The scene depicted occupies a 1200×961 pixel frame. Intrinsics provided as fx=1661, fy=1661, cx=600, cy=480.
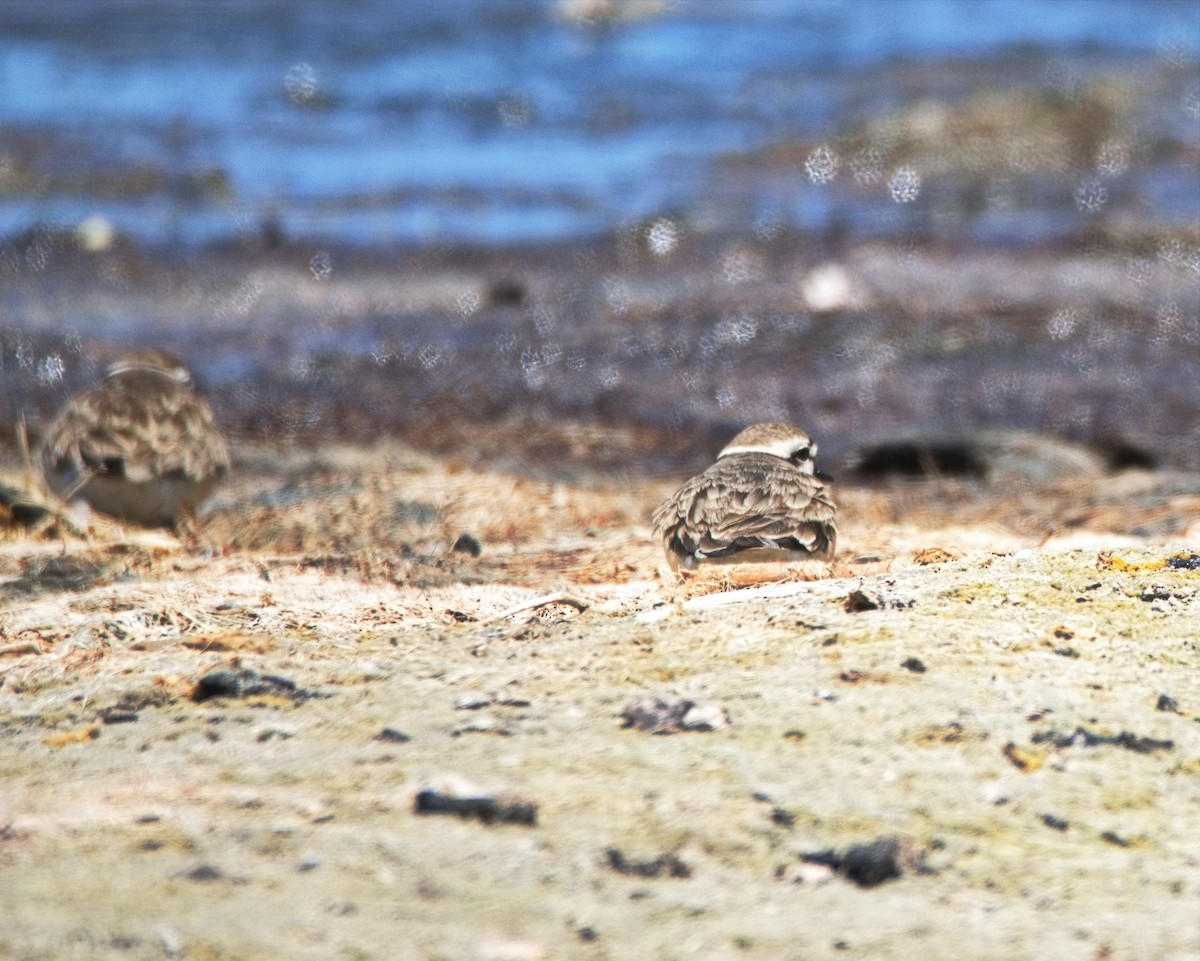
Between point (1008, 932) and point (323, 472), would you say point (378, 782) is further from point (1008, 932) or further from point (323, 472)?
point (323, 472)

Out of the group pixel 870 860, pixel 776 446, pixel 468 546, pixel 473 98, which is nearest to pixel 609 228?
pixel 473 98

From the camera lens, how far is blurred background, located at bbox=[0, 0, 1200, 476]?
12.2m

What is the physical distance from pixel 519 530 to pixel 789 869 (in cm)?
429

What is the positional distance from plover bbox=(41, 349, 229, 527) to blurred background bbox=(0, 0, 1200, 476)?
2513 millimetres

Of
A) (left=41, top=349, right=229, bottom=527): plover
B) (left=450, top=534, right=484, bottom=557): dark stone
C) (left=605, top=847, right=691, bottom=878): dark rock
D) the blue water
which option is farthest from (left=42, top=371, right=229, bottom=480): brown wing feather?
the blue water

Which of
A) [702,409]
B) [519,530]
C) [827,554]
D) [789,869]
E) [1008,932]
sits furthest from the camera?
[702,409]

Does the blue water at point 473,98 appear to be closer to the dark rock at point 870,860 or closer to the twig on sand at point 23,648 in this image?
the twig on sand at point 23,648

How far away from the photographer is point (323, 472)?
9320 millimetres

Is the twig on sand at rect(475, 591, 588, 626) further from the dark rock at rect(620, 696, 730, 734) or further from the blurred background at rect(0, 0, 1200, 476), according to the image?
the blurred background at rect(0, 0, 1200, 476)

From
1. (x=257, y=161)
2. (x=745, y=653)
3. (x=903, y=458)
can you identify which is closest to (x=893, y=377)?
(x=903, y=458)

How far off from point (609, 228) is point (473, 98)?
8020 millimetres

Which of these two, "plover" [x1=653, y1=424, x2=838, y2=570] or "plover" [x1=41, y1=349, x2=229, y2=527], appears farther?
"plover" [x1=41, y1=349, x2=229, y2=527]

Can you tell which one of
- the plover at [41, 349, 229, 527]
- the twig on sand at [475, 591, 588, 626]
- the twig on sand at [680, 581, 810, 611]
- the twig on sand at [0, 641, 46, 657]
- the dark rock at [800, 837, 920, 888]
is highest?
the plover at [41, 349, 229, 527]

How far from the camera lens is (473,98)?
24.8 metres
